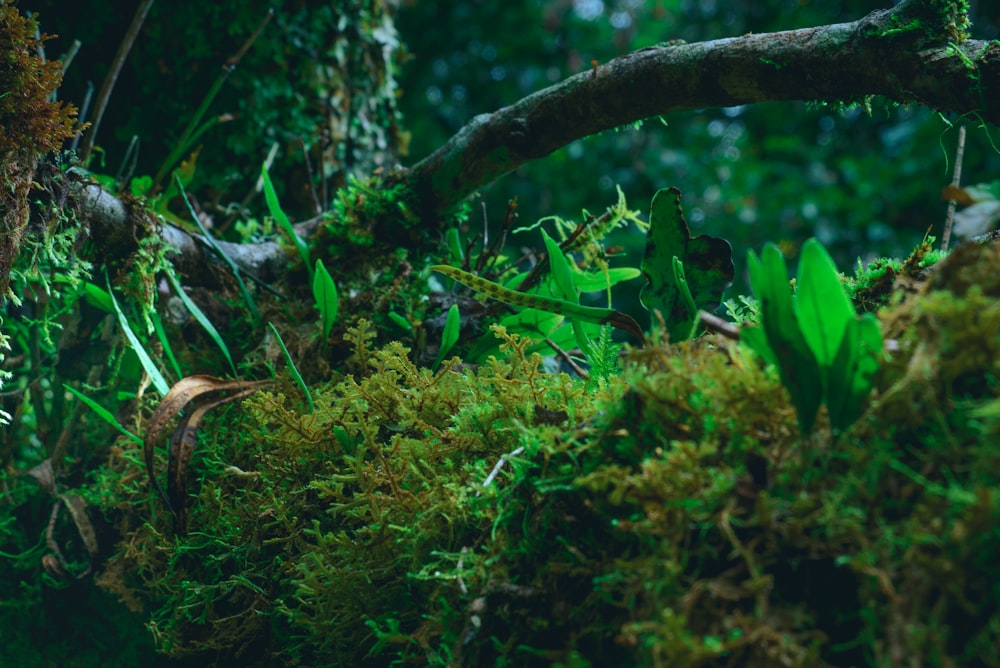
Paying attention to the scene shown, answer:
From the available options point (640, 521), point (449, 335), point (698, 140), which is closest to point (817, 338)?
point (640, 521)

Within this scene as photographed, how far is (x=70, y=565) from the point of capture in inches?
47.8

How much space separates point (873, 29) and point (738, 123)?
4.57 metres

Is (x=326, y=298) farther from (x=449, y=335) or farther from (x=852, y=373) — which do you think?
(x=852, y=373)

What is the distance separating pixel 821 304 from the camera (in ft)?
2.00

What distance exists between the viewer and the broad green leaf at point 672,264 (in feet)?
3.32

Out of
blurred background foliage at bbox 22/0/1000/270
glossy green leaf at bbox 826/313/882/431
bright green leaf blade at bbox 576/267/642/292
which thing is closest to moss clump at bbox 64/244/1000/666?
glossy green leaf at bbox 826/313/882/431

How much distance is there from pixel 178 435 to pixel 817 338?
914mm

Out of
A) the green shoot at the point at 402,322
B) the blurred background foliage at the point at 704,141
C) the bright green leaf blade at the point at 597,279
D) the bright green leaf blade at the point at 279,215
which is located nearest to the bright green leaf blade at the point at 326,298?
the green shoot at the point at 402,322

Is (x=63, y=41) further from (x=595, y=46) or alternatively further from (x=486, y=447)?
(x=595, y=46)

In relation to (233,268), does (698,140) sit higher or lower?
higher

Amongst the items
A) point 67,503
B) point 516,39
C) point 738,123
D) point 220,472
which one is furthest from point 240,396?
point 738,123

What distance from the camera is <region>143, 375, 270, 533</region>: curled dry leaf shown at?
1.04m

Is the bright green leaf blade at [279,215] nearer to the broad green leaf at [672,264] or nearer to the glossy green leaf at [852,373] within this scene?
the broad green leaf at [672,264]

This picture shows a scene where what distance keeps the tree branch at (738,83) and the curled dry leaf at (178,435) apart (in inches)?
23.4
